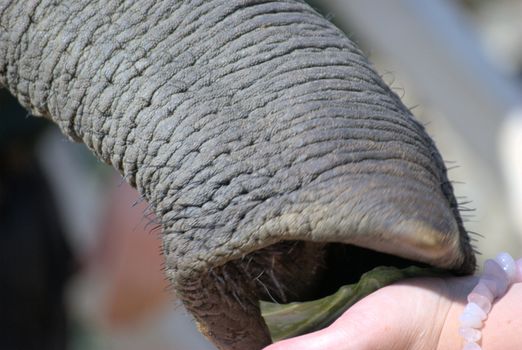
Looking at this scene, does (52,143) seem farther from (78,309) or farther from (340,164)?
(340,164)

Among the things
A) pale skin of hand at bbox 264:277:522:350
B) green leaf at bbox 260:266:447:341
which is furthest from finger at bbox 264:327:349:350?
green leaf at bbox 260:266:447:341

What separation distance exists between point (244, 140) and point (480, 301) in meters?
0.30

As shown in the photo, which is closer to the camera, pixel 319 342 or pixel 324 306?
pixel 319 342

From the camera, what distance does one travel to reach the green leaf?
1.40m

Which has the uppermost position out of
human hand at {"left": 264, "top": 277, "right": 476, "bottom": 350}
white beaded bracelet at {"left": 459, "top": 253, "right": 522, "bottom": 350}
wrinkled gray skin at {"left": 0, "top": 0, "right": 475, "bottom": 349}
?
wrinkled gray skin at {"left": 0, "top": 0, "right": 475, "bottom": 349}

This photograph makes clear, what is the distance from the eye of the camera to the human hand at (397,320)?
1.31 m

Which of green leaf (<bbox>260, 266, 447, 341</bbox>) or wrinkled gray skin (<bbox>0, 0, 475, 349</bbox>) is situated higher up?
wrinkled gray skin (<bbox>0, 0, 475, 349</bbox>)

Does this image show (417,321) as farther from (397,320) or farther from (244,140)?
(244,140)

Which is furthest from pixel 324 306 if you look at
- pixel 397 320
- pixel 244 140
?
pixel 244 140

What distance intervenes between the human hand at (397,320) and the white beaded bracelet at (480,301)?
0.05ft

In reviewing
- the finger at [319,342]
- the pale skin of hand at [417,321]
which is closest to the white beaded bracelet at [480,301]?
the pale skin of hand at [417,321]

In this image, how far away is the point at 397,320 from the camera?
1354mm

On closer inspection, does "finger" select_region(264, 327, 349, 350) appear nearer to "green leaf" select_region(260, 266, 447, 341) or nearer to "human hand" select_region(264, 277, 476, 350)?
"human hand" select_region(264, 277, 476, 350)

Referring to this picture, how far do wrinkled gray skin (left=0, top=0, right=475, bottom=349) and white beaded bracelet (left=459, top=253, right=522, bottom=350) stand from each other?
0.10ft
